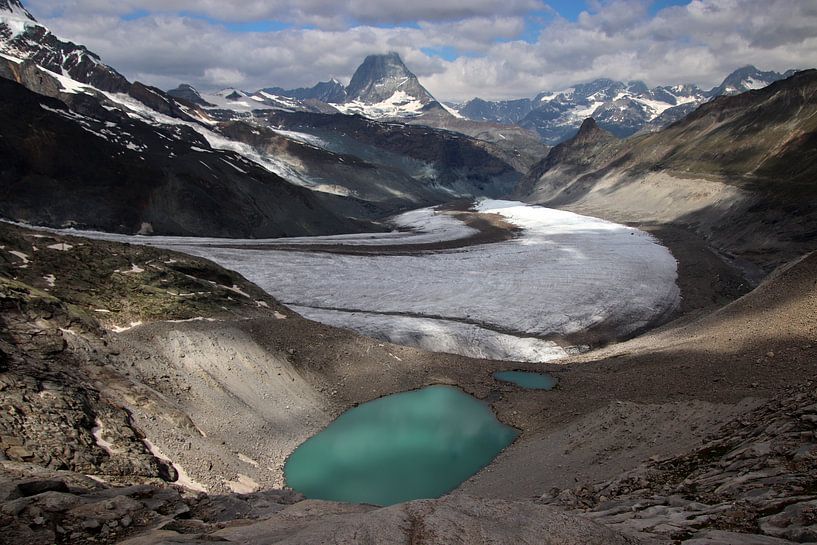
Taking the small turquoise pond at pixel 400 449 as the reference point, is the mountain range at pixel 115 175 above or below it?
above

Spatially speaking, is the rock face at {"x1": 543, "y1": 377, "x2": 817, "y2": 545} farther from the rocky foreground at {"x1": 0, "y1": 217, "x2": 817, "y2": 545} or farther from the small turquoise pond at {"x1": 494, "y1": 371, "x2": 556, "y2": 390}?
the small turquoise pond at {"x1": 494, "y1": 371, "x2": 556, "y2": 390}

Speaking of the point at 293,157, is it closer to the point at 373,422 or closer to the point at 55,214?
the point at 55,214

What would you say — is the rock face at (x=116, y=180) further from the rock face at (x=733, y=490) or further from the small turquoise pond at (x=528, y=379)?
the rock face at (x=733, y=490)

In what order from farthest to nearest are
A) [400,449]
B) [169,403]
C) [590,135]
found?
[590,135] → [400,449] → [169,403]

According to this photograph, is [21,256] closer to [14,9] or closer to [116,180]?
[116,180]

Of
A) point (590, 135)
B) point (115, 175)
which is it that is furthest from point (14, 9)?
point (590, 135)

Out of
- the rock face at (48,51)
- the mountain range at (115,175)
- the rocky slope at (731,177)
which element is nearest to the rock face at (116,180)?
the mountain range at (115,175)
